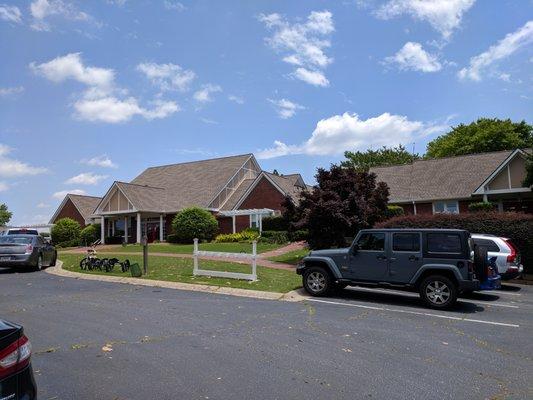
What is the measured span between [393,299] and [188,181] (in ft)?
114

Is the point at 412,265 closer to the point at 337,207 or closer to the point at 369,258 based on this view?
the point at 369,258

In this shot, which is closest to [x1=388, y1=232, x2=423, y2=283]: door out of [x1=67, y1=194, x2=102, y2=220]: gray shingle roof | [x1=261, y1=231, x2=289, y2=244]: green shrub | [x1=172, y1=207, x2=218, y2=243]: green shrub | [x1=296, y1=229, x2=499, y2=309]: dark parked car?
[x1=296, y1=229, x2=499, y2=309]: dark parked car

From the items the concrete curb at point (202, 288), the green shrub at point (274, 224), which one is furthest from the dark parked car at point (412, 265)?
the green shrub at point (274, 224)

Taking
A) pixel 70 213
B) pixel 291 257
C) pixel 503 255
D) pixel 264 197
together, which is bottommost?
pixel 291 257

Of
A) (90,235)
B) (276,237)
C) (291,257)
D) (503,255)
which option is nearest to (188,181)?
(90,235)

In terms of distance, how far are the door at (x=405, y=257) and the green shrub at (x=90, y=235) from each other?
33.8 meters

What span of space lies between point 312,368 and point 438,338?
2.98m

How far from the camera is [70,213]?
47.1m

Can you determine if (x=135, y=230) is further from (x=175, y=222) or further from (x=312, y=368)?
(x=312, y=368)

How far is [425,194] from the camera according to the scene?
1282 inches

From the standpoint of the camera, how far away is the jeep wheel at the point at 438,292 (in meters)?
10.6

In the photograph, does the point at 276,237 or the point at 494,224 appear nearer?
the point at 494,224

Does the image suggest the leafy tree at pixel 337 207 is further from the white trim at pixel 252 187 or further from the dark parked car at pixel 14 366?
the white trim at pixel 252 187

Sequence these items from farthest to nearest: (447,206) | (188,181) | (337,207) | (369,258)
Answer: (188,181) → (447,206) → (337,207) → (369,258)
